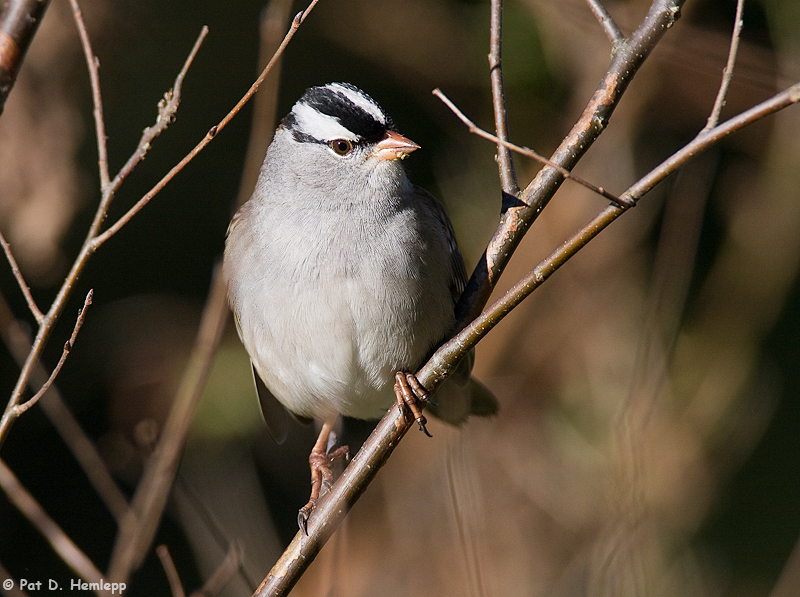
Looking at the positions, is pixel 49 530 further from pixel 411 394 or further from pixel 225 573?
pixel 411 394

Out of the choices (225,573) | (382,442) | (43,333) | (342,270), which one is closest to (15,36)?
(43,333)

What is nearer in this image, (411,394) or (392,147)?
(411,394)

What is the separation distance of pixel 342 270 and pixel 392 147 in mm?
491

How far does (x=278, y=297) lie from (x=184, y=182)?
351 cm

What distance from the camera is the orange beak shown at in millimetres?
2955

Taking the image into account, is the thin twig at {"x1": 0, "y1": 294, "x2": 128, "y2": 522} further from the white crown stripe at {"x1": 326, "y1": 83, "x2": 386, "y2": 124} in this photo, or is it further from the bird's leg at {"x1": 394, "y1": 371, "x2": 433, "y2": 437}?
the white crown stripe at {"x1": 326, "y1": 83, "x2": 386, "y2": 124}

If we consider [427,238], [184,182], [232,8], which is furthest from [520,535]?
[232,8]

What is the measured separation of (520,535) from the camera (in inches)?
175

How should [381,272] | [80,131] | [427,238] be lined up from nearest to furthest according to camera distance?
[381,272]
[427,238]
[80,131]

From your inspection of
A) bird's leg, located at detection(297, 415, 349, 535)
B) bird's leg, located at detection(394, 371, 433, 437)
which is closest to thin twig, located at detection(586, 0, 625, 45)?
bird's leg, located at detection(394, 371, 433, 437)

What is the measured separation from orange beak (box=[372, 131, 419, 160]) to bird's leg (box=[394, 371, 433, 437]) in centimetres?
78

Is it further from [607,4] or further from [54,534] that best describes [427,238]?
[607,4]

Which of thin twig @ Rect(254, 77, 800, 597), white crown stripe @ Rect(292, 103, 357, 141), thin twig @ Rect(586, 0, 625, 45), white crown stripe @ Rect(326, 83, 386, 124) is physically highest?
thin twig @ Rect(586, 0, 625, 45)

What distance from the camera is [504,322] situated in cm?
502
